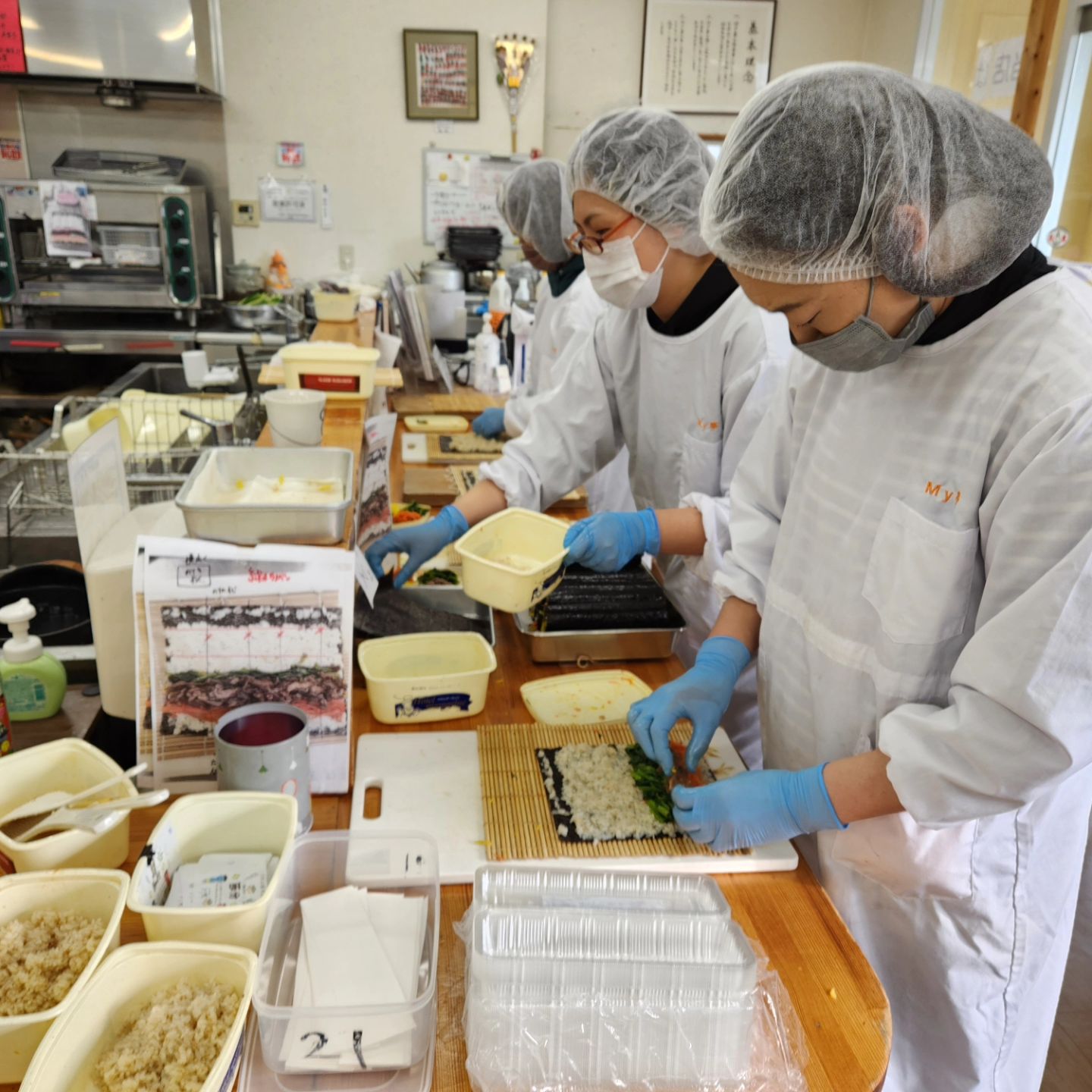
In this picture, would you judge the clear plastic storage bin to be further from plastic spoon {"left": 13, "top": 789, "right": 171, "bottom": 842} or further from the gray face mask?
the gray face mask

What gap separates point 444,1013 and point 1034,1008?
86 centimetres

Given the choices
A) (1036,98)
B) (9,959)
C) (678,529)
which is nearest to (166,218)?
(678,529)

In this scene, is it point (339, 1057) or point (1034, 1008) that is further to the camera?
point (1034, 1008)

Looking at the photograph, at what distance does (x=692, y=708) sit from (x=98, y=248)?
4.47 m

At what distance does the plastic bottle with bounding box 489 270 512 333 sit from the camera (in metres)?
4.35

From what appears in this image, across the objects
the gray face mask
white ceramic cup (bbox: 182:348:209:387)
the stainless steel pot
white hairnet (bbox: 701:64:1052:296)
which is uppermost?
white hairnet (bbox: 701:64:1052:296)

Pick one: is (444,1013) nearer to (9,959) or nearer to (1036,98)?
(9,959)

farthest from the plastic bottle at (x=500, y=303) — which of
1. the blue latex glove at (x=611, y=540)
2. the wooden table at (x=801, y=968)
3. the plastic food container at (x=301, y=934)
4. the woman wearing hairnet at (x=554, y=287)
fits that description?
the plastic food container at (x=301, y=934)

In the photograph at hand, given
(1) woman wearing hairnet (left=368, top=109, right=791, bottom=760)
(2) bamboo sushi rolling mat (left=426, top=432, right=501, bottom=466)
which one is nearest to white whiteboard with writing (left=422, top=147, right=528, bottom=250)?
(2) bamboo sushi rolling mat (left=426, top=432, right=501, bottom=466)

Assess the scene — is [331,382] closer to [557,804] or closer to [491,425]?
[491,425]

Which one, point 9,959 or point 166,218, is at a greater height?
point 166,218

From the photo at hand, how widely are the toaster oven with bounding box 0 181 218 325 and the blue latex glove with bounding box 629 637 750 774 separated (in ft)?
13.6

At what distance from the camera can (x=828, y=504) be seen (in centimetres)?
123

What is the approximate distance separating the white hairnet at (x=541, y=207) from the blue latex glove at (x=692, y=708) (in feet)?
6.23
